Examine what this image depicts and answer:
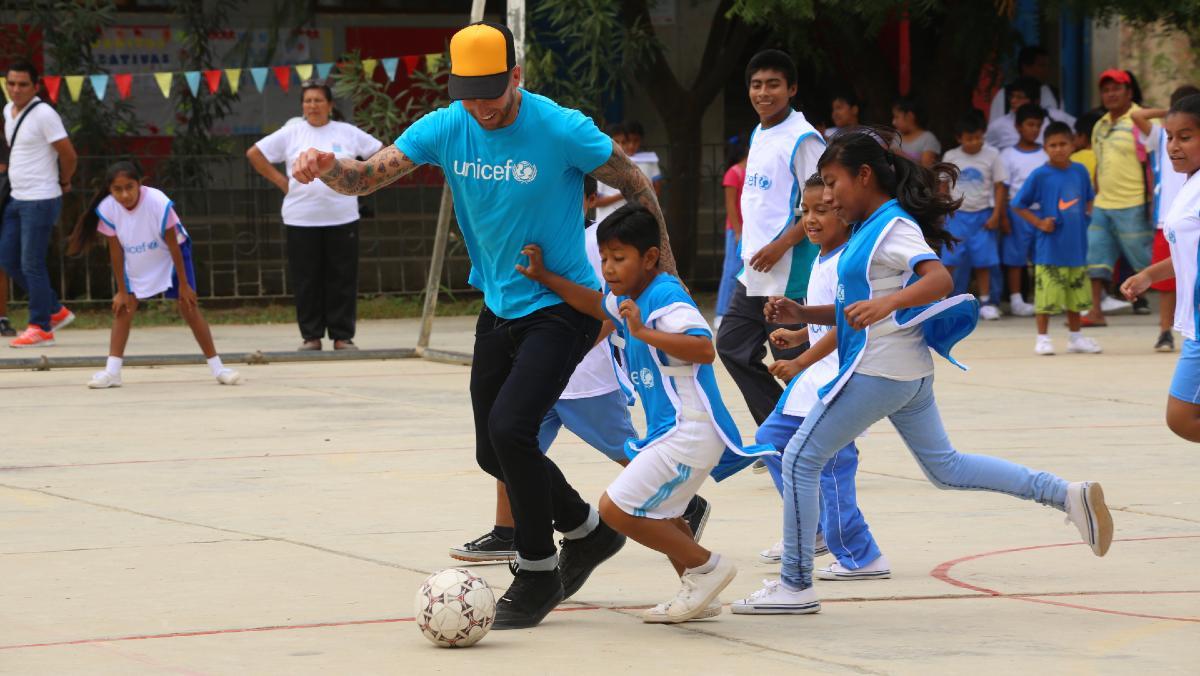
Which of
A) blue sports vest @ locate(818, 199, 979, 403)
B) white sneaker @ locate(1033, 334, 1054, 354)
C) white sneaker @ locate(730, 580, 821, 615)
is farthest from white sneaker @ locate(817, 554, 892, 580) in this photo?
white sneaker @ locate(1033, 334, 1054, 354)

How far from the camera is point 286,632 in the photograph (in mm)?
5059

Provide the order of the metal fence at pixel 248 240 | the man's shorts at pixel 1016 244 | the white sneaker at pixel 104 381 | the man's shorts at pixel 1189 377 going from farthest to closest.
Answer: the metal fence at pixel 248 240 → the man's shorts at pixel 1016 244 → the white sneaker at pixel 104 381 → the man's shorts at pixel 1189 377

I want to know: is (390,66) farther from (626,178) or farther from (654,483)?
(654,483)

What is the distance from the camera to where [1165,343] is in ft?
40.9

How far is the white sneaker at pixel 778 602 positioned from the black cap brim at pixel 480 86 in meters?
1.64

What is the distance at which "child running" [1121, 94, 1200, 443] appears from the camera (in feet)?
19.4

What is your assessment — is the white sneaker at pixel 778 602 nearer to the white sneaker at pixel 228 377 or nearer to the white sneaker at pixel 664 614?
the white sneaker at pixel 664 614

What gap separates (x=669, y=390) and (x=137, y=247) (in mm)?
6464

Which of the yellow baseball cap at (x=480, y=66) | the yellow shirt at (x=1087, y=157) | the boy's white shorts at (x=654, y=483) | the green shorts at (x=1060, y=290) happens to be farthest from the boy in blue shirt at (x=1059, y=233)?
the yellow baseball cap at (x=480, y=66)

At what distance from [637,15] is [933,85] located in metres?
2.83

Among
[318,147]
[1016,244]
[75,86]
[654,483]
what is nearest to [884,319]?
[654,483]

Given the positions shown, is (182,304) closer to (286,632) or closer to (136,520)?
(136,520)

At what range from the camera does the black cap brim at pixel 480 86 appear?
17.3 ft

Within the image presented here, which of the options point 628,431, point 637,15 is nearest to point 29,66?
point 637,15
